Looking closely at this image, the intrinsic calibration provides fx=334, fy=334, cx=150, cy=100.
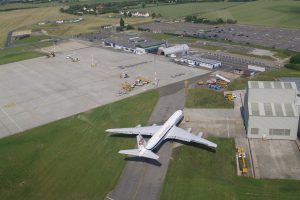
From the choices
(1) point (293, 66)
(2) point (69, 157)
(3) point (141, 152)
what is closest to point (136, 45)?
(1) point (293, 66)

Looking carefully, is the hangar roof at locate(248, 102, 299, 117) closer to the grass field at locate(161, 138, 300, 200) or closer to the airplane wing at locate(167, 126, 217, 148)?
the grass field at locate(161, 138, 300, 200)

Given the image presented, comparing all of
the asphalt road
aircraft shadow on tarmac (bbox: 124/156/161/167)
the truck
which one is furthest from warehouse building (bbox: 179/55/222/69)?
aircraft shadow on tarmac (bbox: 124/156/161/167)

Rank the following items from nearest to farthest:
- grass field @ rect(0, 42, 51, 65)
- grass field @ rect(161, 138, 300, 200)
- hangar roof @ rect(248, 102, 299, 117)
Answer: grass field @ rect(161, 138, 300, 200) → hangar roof @ rect(248, 102, 299, 117) → grass field @ rect(0, 42, 51, 65)

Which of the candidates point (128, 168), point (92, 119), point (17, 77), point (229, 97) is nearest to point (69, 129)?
point (92, 119)

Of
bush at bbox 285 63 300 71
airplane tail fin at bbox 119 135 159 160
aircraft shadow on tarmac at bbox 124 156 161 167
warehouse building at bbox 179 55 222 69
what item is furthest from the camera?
warehouse building at bbox 179 55 222 69

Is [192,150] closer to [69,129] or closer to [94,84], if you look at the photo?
[69,129]

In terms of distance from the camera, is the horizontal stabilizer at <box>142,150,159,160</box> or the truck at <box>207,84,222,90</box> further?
the truck at <box>207,84,222,90</box>

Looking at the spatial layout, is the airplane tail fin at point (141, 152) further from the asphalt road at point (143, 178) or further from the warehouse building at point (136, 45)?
the warehouse building at point (136, 45)

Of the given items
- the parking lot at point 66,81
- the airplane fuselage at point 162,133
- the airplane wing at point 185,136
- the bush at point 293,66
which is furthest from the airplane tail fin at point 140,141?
the bush at point 293,66
